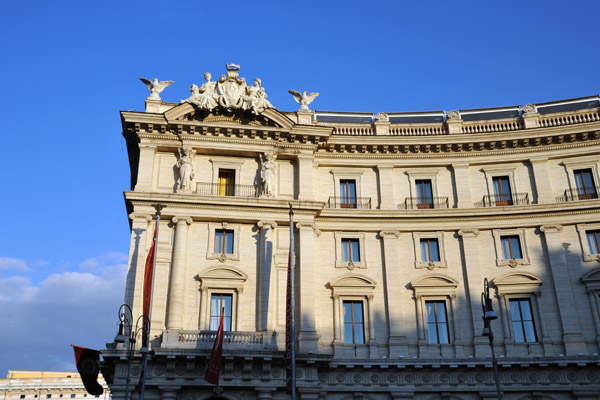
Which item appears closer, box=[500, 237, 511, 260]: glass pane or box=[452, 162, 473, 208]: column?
box=[500, 237, 511, 260]: glass pane

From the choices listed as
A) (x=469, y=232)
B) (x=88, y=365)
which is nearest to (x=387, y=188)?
(x=469, y=232)

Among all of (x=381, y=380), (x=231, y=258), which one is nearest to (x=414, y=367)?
(x=381, y=380)

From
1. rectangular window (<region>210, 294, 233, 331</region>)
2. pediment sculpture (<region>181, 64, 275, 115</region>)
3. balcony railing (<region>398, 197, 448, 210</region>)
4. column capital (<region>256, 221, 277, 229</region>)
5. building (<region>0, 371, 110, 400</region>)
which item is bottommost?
rectangular window (<region>210, 294, 233, 331</region>)

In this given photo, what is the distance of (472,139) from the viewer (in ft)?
129

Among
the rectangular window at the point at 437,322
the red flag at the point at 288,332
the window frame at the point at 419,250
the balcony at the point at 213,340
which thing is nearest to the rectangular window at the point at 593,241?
the window frame at the point at 419,250

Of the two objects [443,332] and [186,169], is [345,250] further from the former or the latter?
[186,169]

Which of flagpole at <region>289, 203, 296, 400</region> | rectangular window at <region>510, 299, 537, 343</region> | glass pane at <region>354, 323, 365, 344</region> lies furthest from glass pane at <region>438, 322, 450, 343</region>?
flagpole at <region>289, 203, 296, 400</region>

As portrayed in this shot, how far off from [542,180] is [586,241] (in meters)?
4.63

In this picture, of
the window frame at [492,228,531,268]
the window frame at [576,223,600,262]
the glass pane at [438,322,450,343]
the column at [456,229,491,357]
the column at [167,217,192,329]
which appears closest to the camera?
the column at [167,217,192,329]

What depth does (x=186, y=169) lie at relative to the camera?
37094mm

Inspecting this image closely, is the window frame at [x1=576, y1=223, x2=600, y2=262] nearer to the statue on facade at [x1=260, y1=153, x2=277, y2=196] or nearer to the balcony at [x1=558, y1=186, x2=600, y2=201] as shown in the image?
the balcony at [x1=558, y1=186, x2=600, y2=201]

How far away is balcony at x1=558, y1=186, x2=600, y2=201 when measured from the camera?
125ft

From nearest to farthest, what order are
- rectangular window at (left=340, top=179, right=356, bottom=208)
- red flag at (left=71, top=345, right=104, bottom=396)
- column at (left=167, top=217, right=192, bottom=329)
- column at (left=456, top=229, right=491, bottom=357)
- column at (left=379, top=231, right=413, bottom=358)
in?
red flag at (left=71, top=345, right=104, bottom=396) → column at (left=167, top=217, right=192, bottom=329) → column at (left=456, top=229, right=491, bottom=357) → column at (left=379, top=231, right=413, bottom=358) → rectangular window at (left=340, top=179, right=356, bottom=208)

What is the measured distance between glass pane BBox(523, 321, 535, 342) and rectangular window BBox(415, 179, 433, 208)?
917 cm
